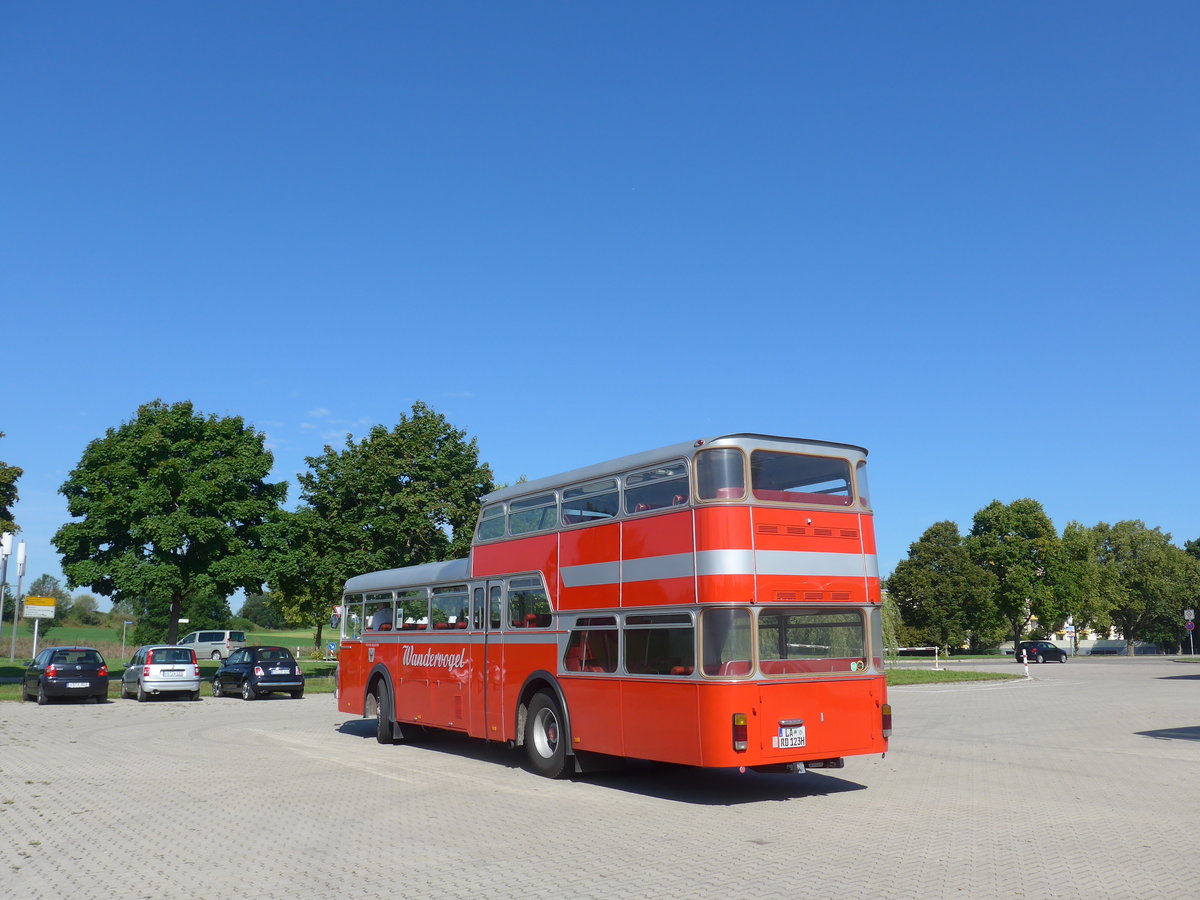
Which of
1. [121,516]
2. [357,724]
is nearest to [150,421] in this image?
[121,516]

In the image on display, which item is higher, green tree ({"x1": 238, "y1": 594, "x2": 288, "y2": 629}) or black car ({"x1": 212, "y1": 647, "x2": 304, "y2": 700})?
green tree ({"x1": 238, "y1": 594, "x2": 288, "y2": 629})

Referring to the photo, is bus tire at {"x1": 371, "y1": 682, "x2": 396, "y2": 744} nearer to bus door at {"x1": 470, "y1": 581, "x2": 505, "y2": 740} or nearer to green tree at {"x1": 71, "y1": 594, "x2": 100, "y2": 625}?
bus door at {"x1": 470, "y1": 581, "x2": 505, "y2": 740}

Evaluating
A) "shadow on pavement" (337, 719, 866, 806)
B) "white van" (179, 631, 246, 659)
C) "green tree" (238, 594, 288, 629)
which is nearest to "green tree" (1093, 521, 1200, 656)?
"white van" (179, 631, 246, 659)

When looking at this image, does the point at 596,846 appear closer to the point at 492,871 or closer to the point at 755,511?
the point at 492,871

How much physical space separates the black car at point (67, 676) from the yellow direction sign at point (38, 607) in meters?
17.7

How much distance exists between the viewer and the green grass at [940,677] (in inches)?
1473

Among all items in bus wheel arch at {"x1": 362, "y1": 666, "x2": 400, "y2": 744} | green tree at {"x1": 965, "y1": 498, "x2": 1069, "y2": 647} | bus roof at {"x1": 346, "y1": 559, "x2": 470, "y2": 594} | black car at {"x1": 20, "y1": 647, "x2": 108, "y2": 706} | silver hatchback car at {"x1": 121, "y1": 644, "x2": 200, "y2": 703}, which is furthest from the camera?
green tree at {"x1": 965, "y1": 498, "x2": 1069, "y2": 647}

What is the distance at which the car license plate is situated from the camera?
10.9 meters

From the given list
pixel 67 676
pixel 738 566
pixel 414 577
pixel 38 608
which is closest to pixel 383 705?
pixel 414 577

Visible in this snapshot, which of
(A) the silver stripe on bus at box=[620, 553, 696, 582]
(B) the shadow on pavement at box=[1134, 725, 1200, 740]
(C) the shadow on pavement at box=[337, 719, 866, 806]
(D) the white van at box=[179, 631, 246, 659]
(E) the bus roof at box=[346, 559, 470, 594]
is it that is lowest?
(B) the shadow on pavement at box=[1134, 725, 1200, 740]

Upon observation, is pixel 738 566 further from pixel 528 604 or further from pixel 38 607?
pixel 38 607

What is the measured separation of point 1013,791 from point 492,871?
24.1 feet

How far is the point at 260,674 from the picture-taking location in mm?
30828

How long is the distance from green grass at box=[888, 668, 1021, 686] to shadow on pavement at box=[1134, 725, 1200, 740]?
1602 centimetres
